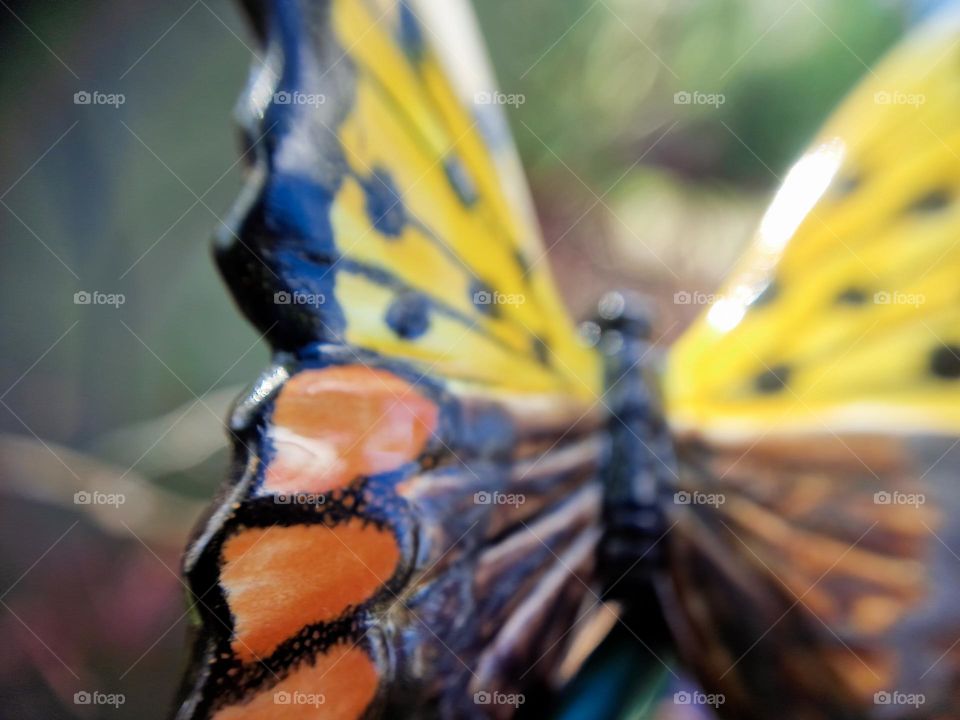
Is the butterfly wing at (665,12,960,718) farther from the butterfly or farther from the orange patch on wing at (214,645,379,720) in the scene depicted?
the orange patch on wing at (214,645,379,720)

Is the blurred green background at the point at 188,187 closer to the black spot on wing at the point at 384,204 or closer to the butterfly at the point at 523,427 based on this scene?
the butterfly at the point at 523,427

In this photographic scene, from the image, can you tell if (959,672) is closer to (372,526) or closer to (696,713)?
(696,713)

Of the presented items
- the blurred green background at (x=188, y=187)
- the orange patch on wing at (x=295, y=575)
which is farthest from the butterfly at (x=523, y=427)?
the blurred green background at (x=188, y=187)

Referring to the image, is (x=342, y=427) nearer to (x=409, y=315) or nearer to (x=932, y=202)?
(x=409, y=315)

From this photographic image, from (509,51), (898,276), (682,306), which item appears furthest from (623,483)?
(509,51)

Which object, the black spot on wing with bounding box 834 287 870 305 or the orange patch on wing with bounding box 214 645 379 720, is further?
the black spot on wing with bounding box 834 287 870 305

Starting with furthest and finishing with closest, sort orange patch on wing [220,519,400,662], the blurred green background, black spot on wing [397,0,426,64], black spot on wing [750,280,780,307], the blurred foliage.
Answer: the blurred foliage, the blurred green background, black spot on wing [750,280,780,307], black spot on wing [397,0,426,64], orange patch on wing [220,519,400,662]

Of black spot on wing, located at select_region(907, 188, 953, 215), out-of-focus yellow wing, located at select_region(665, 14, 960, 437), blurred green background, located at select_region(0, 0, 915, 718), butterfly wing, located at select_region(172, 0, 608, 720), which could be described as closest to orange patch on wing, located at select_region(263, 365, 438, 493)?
butterfly wing, located at select_region(172, 0, 608, 720)

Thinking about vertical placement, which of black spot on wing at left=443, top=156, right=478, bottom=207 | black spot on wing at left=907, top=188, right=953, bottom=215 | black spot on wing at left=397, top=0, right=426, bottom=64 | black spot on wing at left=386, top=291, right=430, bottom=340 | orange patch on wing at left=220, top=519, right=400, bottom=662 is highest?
black spot on wing at left=397, top=0, right=426, bottom=64
